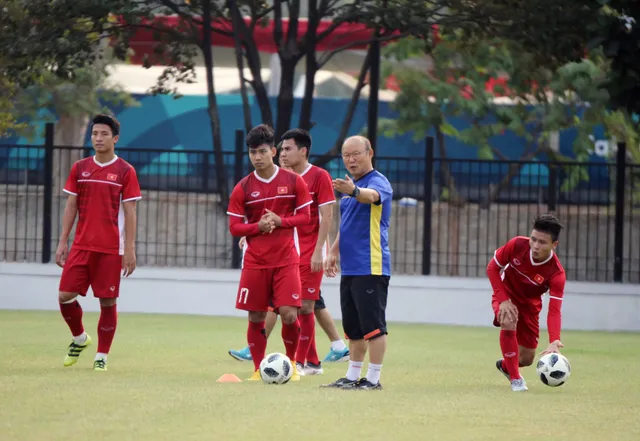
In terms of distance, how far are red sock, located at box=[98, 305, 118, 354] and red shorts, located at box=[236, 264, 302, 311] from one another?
4.59 feet

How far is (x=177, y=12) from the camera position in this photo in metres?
20.3

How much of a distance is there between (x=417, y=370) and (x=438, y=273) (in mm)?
7601

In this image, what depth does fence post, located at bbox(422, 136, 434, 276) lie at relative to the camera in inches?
739

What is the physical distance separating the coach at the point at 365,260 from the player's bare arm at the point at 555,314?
4.21 feet

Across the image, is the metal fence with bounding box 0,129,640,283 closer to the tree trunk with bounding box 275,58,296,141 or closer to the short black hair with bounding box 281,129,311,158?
the tree trunk with bounding box 275,58,296,141

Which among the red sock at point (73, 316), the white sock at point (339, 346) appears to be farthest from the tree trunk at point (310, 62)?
the red sock at point (73, 316)

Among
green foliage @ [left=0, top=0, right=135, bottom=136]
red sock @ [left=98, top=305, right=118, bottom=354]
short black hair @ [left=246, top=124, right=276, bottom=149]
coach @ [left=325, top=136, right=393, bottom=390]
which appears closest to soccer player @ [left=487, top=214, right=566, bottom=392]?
coach @ [left=325, top=136, right=393, bottom=390]

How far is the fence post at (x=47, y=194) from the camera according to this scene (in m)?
19.0

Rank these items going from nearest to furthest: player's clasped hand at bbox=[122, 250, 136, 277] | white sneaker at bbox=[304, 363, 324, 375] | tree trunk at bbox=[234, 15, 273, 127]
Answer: player's clasped hand at bbox=[122, 250, 136, 277], white sneaker at bbox=[304, 363, 324, 375], tree trunk at bbox=[234, 15, 273, 127]

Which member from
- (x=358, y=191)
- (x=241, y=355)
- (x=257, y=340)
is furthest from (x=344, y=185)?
(x=241, y=355)

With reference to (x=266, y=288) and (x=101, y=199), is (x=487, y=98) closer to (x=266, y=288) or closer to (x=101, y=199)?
(x=101, y=199)

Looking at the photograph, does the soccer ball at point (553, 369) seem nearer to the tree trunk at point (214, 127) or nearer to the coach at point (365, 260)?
the coach at point (365, 260)

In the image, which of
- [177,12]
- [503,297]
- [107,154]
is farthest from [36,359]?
[177,12]

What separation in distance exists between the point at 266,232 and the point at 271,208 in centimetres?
25
